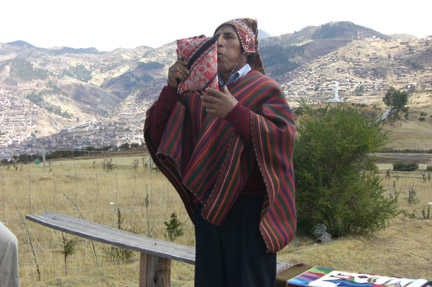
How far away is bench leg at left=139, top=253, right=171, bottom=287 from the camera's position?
317 centimetres

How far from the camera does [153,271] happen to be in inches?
125

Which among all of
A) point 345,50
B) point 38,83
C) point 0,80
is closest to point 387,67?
point 345,50

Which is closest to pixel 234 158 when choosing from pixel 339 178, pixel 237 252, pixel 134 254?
pixel 237 252

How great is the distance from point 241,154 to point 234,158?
2.8 inches

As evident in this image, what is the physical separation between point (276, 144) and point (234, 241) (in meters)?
0.46

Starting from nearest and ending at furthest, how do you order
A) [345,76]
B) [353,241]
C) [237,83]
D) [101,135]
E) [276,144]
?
[276,144]
[237,83]
[353,241]
[101,135]
[345,76]

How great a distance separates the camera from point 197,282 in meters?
2.00

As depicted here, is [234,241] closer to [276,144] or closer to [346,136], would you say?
[276,144]

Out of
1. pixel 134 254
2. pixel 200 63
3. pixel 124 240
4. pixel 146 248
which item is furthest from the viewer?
pixel 134 254

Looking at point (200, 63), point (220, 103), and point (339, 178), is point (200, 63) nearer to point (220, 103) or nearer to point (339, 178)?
point (220, 103)

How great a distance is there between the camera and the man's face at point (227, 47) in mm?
1954

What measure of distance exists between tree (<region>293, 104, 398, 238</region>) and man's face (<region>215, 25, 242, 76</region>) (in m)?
4.74

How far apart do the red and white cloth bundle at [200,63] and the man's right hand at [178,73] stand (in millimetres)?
18

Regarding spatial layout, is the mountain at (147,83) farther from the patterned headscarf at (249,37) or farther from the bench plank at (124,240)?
the patterned headscarf at (249,37)
